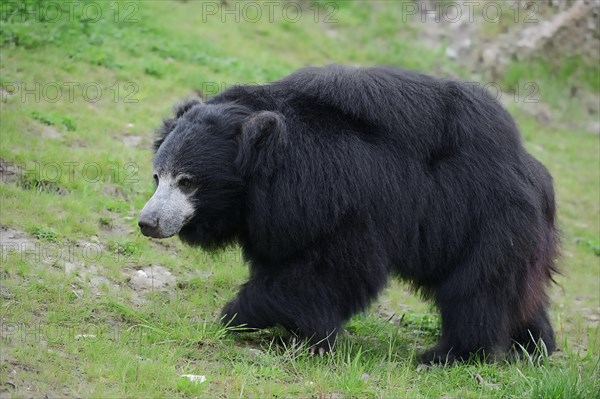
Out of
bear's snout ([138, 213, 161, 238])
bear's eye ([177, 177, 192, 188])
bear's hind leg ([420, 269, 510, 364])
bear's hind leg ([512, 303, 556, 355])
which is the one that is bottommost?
bear's hind leg ([512, 303, 556, 355])

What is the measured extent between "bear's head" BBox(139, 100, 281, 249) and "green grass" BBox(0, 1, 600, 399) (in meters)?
0.65

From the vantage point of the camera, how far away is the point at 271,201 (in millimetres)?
5320

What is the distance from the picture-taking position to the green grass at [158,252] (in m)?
4.65

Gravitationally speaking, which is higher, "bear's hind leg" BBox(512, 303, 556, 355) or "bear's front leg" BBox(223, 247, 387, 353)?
"bear's front leg" BBox(223, 247, 387, 353)

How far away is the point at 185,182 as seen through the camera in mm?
5387

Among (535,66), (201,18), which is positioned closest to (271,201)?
(201,18)

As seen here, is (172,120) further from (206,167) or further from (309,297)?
(309,297)

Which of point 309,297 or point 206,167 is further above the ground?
point 206,167

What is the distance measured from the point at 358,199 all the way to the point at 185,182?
107 centimetres

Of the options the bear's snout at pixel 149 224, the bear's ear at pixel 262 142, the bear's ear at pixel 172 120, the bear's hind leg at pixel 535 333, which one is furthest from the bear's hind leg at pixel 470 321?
the bear's ear at pixel 172 120

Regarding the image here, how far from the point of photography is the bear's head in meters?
5.29

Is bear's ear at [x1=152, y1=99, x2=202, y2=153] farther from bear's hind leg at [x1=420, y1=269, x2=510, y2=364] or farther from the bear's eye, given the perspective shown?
bear's hind leg at [x1=420, y1=269, x2=510, y2=364]

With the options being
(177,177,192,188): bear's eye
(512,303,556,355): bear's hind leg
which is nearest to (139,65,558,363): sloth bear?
(177,177,192,188): bear's eye

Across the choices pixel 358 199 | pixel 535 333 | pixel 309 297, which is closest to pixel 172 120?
pixel 358 199
